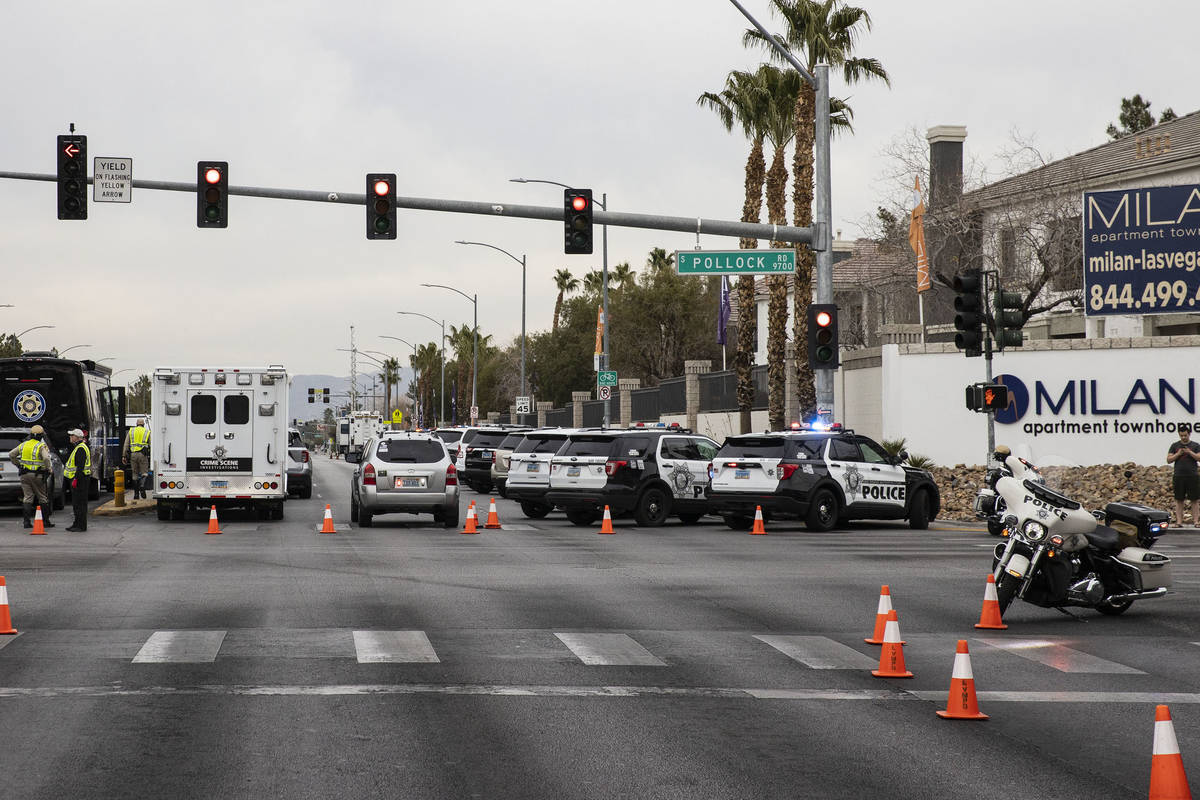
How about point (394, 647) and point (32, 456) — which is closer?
point (394, 647)

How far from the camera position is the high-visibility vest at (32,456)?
85.1 ft

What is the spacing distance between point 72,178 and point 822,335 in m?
12.8

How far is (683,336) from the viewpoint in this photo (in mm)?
76062

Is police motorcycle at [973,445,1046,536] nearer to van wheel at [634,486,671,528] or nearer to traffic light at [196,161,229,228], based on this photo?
van wheel at [634,486,671,528]

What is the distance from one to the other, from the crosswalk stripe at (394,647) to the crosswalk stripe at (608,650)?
113cm

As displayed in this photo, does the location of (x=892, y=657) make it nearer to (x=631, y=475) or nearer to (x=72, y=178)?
(x=631, y=475)

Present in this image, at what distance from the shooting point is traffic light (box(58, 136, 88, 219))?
23828 millimetres

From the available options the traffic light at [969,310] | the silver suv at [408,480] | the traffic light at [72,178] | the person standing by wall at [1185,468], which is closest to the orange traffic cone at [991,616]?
the traffic light at [969,310]

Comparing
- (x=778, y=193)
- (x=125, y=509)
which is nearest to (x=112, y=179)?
(x=125, y=509)

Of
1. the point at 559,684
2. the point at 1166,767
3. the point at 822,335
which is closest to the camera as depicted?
the point at 1166,767

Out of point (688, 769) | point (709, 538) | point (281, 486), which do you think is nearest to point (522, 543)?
point (709, 538)

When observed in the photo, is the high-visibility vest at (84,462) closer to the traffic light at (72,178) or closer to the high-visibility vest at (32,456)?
the high-visibility vest at (32,456)

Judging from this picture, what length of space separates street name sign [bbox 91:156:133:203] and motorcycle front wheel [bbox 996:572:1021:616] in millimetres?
16193

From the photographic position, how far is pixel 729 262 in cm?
2636
